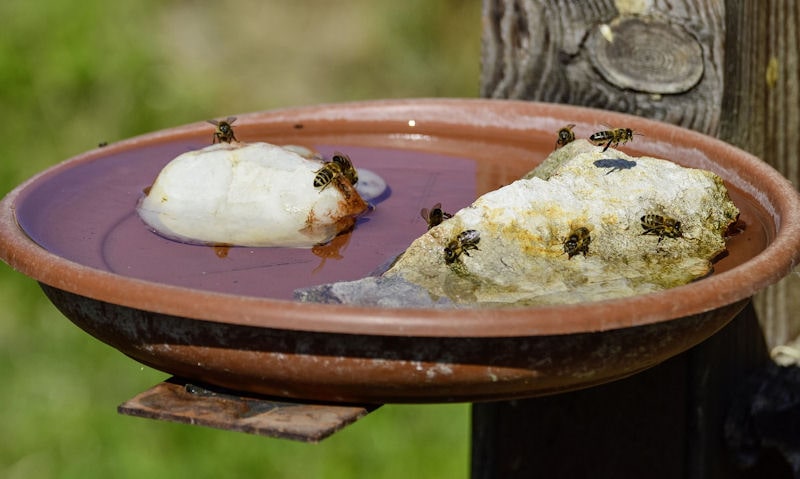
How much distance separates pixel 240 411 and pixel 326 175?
695mm

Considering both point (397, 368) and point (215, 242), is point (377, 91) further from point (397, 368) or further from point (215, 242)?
point (397, 368)

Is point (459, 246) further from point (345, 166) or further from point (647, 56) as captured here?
point (647, 56)

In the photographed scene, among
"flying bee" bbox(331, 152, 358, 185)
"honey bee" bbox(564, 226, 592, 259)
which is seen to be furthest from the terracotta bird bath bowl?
"honey bee" bbox(564, 226, 592, 259)

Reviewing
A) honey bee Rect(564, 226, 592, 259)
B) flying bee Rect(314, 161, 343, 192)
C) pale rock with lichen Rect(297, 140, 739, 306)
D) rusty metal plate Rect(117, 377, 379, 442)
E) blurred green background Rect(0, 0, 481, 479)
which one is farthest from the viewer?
blurred green background Rect(0, 0, 481, 479)

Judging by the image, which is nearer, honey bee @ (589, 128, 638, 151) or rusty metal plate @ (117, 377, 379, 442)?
rusty metal plate @ (117, 377, 379, 442)

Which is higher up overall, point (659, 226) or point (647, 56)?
point (647, 56)

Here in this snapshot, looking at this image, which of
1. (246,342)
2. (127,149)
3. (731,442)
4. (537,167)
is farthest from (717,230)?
(127,149)

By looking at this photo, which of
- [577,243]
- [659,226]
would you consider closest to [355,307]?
[577,243]

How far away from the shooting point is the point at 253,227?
2377 mm

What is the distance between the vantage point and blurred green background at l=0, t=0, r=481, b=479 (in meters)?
4.27

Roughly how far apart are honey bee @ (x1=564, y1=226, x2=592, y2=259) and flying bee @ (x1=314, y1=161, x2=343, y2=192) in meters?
0.55

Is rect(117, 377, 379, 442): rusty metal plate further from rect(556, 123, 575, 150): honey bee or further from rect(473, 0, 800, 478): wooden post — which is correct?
rect(473, 0, 800, 478): wooden post

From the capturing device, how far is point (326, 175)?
244cm

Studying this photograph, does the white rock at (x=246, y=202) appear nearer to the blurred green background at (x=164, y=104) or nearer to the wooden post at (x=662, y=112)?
the wooden post at (x=662, y=112)
